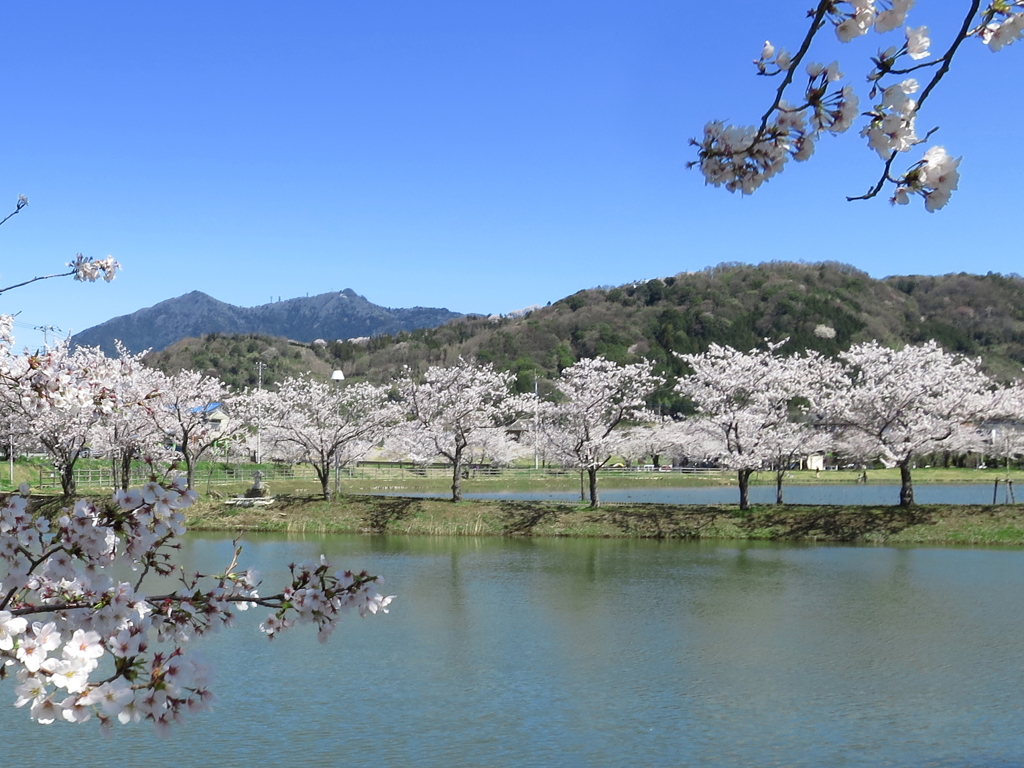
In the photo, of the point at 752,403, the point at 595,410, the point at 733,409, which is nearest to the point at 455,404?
the point at 595,410

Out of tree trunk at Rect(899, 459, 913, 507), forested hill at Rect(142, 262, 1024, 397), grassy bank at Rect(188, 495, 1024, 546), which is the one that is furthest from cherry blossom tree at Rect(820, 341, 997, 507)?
forested hill at Rect(142, 262, 1024, 397)

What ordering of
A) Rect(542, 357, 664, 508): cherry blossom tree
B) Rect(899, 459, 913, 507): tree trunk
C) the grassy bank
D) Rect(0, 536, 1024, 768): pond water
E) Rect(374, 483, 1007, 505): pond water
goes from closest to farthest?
Rect(0, 536, 1024, 768): pond water < the grassy bank < Rect(899, 459, 913, 507): tree trunk < Rect(542, 357, 664, 508): cherry blossom tree < Rect(374, 483, 1007, 505): pond water

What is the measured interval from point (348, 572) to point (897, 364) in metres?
26.4

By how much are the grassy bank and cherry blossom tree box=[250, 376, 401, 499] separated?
270 centimetres

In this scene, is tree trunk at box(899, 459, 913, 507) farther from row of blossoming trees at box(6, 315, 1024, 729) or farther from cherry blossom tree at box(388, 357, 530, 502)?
cherry blossom tree at box(388, 357, 530, 502)

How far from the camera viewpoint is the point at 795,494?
43281 mm

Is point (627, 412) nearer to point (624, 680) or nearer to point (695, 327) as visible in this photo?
point (624, 680)

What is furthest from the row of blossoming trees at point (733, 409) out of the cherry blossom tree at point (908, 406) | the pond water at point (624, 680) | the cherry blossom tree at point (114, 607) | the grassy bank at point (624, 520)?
the cherry blossom tree at point (114, 607)

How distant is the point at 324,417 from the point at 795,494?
22672 mm

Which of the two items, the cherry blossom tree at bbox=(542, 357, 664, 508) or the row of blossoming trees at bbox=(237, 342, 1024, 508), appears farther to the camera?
the cherry blossom tree at bbox=(542, 357, 664, 508)

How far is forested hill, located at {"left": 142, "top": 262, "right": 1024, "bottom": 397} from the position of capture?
104562 millimetres

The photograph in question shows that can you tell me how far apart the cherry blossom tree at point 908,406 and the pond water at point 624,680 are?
24.9 ft

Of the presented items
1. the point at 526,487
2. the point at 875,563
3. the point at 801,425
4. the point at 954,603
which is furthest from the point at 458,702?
the point at 526,487

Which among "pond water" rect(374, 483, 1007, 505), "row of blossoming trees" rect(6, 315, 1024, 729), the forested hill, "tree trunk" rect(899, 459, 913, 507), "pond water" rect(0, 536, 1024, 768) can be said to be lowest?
"pond water" rect(0, 536, 1024, 768)
